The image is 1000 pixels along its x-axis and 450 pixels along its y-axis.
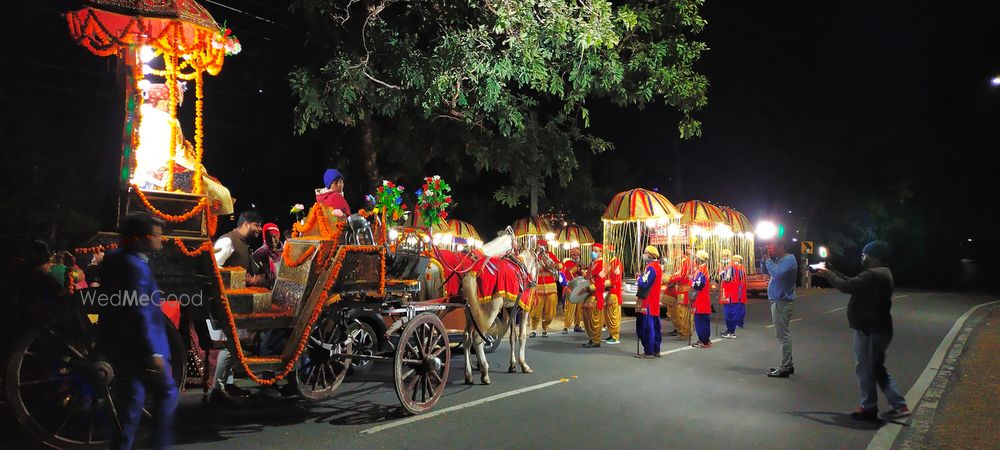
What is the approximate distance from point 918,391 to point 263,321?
8256 mm

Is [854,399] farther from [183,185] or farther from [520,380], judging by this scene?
[183,185]

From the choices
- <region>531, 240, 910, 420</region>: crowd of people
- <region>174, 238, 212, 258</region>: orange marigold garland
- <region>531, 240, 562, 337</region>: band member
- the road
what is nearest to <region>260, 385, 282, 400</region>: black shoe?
the road

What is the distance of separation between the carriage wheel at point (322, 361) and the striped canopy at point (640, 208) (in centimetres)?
796

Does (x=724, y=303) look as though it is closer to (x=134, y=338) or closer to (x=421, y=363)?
(x=421, y=363)

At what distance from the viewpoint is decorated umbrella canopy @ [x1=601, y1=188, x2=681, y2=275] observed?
1411 centimetres

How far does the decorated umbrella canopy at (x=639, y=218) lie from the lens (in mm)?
14109

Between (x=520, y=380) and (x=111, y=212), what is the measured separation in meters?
5.81

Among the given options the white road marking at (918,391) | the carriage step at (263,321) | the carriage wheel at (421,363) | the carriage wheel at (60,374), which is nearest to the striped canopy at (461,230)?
the carriage wheel at (421,363)

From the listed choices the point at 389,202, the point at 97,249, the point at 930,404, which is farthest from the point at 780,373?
the point at 97,249

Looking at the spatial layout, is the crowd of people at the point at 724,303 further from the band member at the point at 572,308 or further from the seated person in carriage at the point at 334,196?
the seated person in carriage at the point at 334,196

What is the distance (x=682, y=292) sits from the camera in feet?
47.9

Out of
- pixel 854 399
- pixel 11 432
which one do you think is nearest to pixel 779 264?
pixel 854 399

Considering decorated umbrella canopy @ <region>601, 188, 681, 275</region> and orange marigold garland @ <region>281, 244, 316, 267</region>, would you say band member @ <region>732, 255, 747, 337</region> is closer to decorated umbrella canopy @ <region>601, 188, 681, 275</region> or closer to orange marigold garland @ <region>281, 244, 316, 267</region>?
decorated umbrella canopy @ <region>601, 188, 681, 275</region>

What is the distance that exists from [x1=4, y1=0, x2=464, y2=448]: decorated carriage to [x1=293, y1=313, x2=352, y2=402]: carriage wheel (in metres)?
0.02
